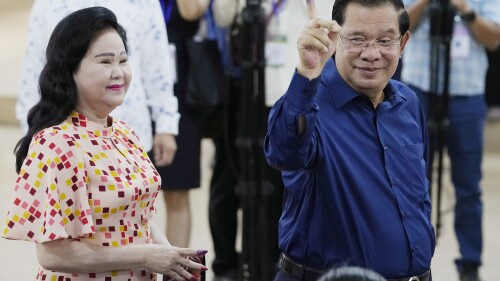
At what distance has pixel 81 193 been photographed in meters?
2.49

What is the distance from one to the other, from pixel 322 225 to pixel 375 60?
45cm

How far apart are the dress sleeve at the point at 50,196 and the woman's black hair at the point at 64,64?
0.37 ft

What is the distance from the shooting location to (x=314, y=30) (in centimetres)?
246

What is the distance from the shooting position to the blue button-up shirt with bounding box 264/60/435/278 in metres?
2.71

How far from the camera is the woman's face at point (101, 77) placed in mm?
2609

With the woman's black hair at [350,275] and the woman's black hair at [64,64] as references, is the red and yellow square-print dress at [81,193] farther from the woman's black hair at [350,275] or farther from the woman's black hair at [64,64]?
the woman's black hair at [350,275]

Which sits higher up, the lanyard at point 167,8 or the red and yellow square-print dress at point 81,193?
the lanyard at point 167,8

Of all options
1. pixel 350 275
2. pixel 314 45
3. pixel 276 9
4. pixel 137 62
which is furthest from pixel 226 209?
pixel 350 275

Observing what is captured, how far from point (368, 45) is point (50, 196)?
92cm

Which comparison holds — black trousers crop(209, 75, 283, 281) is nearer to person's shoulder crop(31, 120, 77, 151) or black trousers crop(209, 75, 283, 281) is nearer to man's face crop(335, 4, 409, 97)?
man's face crop(335, 4, 409, 97)

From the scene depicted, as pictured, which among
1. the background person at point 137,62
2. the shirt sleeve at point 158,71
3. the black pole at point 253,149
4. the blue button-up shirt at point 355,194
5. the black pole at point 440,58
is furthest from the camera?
the black pole at point 440,58

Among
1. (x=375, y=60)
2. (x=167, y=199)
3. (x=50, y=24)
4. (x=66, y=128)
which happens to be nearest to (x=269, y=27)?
(x=167, y=199)

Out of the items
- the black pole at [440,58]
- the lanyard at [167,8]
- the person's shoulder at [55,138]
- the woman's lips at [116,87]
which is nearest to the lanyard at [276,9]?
the lanyard at [167,8]

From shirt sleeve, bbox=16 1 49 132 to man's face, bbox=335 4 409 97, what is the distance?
1.37 metres
